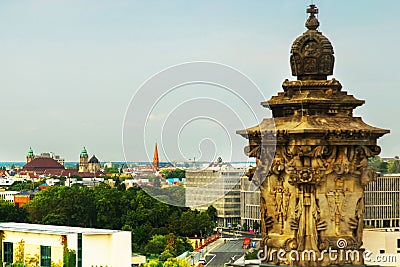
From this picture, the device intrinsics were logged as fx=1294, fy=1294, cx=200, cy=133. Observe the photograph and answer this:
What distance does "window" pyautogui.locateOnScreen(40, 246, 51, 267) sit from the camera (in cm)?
6519

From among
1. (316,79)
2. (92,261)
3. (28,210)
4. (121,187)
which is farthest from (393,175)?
(316,79)

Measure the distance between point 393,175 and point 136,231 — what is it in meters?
37.6

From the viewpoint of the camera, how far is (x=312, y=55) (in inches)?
763

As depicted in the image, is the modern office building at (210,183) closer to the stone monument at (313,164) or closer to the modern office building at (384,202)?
the stone monument at (313,164)

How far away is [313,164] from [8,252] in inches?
1960

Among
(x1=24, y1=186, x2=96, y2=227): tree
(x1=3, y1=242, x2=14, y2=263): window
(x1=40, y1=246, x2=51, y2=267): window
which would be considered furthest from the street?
(x1=40, y1=246, x2=51, y2=267): window

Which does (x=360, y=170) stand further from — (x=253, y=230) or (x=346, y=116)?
(x=253, y=230)

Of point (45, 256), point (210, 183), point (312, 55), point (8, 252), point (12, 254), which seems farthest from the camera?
point (8, 252)

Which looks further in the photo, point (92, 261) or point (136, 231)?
point (136, 231)

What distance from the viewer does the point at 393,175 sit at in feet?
474

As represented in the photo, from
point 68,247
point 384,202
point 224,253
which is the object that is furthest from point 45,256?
point 384,202

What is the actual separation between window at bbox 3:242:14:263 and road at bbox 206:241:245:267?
33.4m

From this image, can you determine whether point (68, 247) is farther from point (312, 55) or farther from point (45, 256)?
point (312, 55)

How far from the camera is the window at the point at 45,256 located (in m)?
65.2
